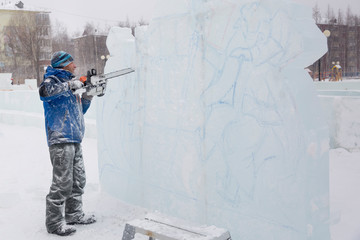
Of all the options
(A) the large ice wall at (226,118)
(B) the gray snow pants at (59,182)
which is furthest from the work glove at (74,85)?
(A) the large ice wall at (226,118)

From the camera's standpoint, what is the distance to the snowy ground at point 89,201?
3.87 meters

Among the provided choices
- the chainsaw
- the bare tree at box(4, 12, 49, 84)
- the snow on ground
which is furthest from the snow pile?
the bare tree at box(4, 12, 49, 84)

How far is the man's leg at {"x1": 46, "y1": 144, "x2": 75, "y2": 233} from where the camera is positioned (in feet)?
12.1

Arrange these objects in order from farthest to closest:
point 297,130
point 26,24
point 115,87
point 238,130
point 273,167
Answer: point 26,24, point 115,87, point 238,130, point 273,167, point 297,130

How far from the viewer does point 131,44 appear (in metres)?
4.38

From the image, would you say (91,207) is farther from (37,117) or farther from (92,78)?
(37,117)

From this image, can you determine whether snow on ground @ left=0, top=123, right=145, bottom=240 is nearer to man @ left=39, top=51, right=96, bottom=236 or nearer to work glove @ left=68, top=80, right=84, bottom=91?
man @ left=39, top=51, right=96, bottom=236

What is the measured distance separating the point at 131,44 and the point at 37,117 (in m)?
9.11

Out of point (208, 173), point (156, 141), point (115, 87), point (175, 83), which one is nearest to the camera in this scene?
point (208, 173)

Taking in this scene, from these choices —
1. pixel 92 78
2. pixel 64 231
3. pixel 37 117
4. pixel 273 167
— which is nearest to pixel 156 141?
pixel 92 78

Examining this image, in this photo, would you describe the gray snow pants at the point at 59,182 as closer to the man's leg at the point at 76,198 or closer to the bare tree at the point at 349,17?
the man's leg at the point at 76,198

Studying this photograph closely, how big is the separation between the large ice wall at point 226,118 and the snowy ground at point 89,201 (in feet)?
1.38

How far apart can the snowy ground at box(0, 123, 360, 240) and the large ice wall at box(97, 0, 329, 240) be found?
42 centimetres

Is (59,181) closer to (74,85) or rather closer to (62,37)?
(74,85)
